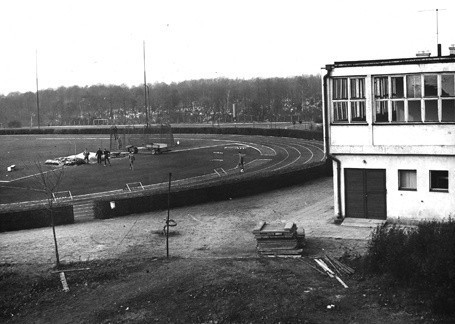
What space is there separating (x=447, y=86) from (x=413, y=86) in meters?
1.28

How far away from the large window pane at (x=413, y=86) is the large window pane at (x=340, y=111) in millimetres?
2667

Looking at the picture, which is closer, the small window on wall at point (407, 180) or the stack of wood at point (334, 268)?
the stack of wood at point (334, 268)

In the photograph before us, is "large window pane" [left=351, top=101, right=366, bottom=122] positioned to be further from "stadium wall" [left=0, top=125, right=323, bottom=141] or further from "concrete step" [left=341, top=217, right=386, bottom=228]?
"stadium wall" [left=0, top=125, right=323, bottom=141]

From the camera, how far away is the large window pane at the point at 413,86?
77.3 ft

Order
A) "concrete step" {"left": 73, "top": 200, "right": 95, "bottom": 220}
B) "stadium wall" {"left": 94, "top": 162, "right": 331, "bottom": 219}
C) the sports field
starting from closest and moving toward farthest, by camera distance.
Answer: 1. "stadium wall" {"left": 94, "top": 162, "right": 331, "bottom": 219}
2. "concrete step" {"left": 73, "top": 200, "right": 95, "bottom": 220}
3. the sports field

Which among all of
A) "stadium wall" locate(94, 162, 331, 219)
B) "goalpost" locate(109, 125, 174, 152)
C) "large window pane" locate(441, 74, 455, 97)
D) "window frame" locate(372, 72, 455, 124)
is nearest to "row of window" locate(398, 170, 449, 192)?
"window frame" locate(372, 72, 455, 124)

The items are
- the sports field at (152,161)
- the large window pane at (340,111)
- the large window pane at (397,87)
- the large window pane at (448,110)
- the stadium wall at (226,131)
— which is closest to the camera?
the large window pane at (448,110)

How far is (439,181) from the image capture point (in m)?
23.4

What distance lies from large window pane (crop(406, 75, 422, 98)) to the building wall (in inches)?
98.0

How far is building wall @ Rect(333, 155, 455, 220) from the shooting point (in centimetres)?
2311

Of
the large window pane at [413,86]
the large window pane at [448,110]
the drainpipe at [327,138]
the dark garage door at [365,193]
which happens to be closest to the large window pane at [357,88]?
the drainpipe at [327,138]

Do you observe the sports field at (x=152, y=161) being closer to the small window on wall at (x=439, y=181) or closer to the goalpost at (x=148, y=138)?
the goalpost at (x=148, y=138)

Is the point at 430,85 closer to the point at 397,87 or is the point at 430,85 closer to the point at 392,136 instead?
the point at 397,87

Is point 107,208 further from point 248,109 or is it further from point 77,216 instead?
point 248,109
